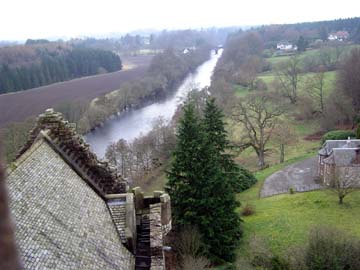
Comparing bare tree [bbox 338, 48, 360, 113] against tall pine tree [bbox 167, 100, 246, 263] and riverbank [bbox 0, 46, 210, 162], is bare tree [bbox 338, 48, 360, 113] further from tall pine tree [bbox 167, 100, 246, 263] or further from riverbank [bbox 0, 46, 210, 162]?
tall pine tree [bbox 167, 100, 246, 263]

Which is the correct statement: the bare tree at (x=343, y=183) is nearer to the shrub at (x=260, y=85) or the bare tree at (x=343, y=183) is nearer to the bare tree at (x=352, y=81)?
the bare tree at (x=352, y=81)

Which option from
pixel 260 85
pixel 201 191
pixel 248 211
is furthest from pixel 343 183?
pixel 260 85

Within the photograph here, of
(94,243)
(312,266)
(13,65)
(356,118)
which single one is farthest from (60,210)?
(13,65)

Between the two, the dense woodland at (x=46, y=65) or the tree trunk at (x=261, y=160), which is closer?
the tree trunk at (x=261, y=160)

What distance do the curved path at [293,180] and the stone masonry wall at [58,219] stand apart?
3095cm

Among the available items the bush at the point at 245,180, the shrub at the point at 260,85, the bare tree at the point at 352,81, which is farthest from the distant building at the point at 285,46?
the bush at the point at 245,180

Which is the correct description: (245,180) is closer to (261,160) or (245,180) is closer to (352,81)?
(261,160)

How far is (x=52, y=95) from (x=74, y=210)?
8270 cm

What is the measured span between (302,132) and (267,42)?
116 meters

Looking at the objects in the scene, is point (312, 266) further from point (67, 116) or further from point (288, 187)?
point (67, 116)

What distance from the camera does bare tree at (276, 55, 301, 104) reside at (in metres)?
75.4

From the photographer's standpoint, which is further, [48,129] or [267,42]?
[267,42]

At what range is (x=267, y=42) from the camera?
170875 millimetres

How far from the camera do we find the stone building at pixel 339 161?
35.3 metres
